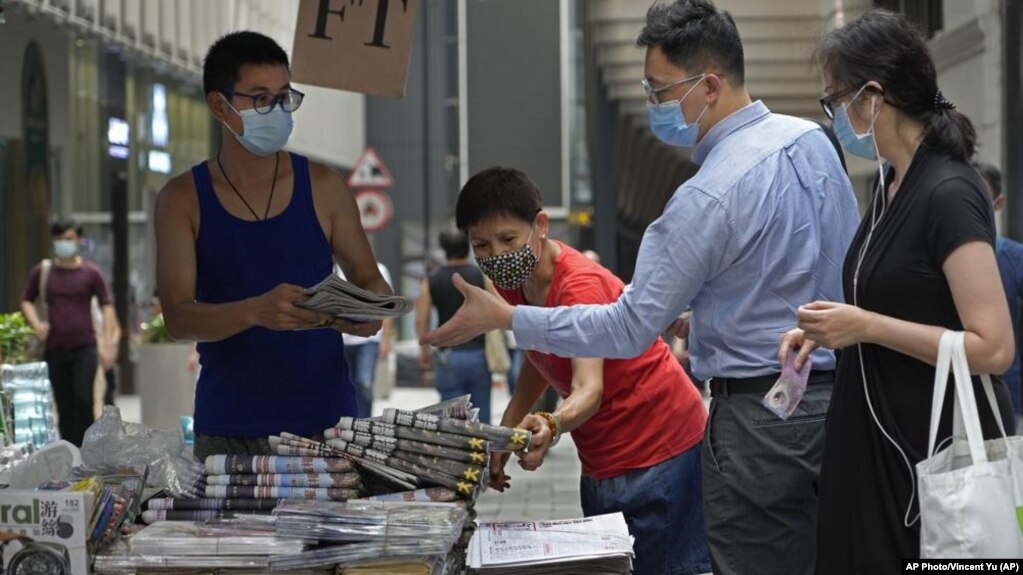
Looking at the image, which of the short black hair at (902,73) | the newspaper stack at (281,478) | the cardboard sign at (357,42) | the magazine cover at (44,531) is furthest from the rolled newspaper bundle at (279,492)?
the cardboard sign at (357,42)

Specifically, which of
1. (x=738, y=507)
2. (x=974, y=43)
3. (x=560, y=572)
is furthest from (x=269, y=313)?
(x=974, y=43)

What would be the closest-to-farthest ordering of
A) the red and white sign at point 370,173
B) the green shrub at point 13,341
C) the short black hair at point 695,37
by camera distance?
the short black hair at point 695,37 < the green shrub at point 13,341 < the red and white sign at point 370,173

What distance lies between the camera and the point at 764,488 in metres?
3.70

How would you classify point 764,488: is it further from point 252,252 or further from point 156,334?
point 156,334

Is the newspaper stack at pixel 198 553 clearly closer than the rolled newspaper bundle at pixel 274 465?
Yes

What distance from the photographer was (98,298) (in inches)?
509

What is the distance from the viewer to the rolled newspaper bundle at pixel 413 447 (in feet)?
11.6

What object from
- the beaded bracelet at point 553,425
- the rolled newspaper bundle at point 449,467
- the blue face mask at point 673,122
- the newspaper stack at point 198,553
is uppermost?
the blue face mask at point 673,122

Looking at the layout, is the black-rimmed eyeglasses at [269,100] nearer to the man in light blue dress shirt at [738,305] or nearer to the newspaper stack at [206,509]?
→ the man in light blue dress shirt at [738,305]

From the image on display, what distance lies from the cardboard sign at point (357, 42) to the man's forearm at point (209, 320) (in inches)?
45.2

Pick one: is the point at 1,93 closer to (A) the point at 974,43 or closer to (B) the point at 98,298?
(B) the point at 98,298

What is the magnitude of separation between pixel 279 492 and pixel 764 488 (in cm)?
111

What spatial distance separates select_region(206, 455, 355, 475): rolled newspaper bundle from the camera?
11.6 ft

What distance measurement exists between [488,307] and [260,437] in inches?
33.3
